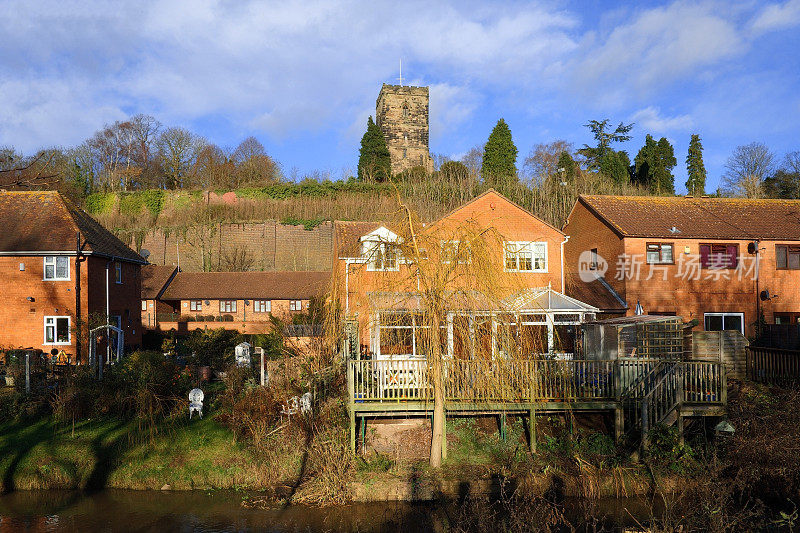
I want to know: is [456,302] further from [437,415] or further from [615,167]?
[615,167]

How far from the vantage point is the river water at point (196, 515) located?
40.4 feet

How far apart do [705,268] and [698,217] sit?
2933mm

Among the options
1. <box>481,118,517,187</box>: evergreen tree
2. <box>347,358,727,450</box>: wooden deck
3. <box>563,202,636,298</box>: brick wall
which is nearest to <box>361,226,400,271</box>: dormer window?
<box>347,358,727,450</box>: wooden deck

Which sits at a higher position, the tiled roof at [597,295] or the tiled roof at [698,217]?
the tiled roof at [698,217]

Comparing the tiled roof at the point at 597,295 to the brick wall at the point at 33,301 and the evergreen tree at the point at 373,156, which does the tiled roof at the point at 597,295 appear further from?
the evergreen tree at the point at 373,156

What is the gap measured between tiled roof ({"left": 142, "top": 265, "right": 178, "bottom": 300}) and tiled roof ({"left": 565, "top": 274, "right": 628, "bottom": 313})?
2753 centimetres

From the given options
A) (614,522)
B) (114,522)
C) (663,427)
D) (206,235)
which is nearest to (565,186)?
(206,235)

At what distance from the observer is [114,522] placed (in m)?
12.6

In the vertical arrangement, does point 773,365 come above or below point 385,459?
above

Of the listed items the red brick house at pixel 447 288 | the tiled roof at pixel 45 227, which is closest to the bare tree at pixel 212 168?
the tiled roof at pixel 45 227

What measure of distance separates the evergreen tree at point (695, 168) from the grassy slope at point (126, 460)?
156 ft

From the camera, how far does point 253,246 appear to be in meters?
48.6

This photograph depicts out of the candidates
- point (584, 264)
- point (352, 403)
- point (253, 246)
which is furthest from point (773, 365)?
point (253, 246)

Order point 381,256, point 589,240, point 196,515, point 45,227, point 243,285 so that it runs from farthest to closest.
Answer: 1. point 243,285
2. point 589,240
3. point 45,227
4. point 196,515
5. point 381,256
